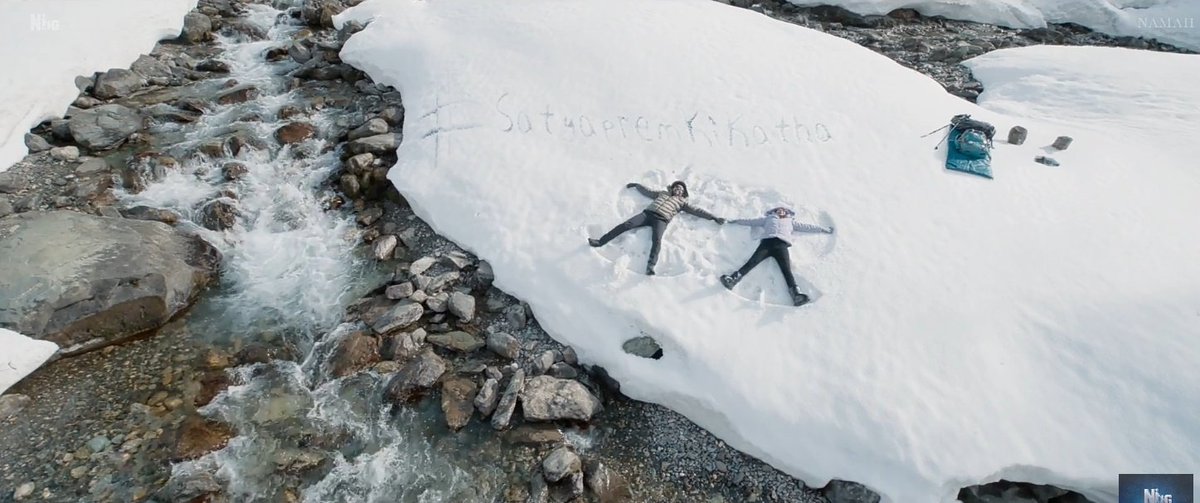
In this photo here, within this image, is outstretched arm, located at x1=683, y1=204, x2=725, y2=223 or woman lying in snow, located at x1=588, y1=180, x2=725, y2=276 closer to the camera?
woman lying in snow, located at x1=588, y1=180, x2=725, y2=276

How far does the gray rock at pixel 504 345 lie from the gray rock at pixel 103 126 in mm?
7974

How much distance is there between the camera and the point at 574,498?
18.2ft

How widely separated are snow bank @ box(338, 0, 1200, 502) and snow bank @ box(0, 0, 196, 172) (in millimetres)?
5799

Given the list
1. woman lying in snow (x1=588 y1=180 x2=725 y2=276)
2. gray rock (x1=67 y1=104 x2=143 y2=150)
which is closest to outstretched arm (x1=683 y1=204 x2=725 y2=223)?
woman lying in snow (x1=588 y1=180 x2=725 y2=276)

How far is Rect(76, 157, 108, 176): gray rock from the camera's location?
30.6ft

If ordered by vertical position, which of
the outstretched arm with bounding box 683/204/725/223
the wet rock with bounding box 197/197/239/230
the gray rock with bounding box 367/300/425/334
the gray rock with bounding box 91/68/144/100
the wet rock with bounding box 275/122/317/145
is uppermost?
the gray rock with bounding box 91/68/144/100

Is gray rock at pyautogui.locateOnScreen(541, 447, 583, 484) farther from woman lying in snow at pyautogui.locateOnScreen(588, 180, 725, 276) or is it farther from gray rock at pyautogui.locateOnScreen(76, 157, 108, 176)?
gray rock at pyautogui.locateOnScreen(76, 157, 108, 176)

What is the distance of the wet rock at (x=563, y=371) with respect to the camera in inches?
257

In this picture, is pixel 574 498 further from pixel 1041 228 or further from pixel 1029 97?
pixel 1029 97

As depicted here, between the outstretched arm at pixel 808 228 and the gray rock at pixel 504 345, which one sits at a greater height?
the outstretched arm at pixel 808 228

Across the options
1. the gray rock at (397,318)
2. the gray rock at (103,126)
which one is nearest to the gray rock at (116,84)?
the gray rock at (103,126)

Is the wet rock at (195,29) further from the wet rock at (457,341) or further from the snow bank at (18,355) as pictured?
the wet rock at (457,341)

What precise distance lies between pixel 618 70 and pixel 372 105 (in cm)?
474

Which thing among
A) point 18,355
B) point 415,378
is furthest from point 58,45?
point 415,378
